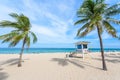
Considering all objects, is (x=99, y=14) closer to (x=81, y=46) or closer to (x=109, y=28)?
(x=109, y=28)

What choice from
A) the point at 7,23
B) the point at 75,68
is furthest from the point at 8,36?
the point at 75,68

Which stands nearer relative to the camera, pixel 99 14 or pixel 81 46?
pixel 99 14

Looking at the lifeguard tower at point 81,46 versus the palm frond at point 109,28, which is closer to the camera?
the palm frond at point 109,28

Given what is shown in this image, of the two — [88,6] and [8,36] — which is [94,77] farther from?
[8,36]

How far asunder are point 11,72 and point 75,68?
22.9 feet

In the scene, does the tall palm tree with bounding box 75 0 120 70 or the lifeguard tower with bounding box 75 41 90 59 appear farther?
the lifeguard tower with bounding box 75 41 90 59

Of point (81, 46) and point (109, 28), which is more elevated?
point (109, 28)

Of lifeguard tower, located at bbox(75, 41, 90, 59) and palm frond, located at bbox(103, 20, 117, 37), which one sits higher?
palm frond, located at bbox(103, 20, 117, 37)

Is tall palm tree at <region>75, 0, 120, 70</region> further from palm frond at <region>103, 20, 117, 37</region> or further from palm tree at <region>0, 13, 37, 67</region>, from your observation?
palm tree at <region>0, 13, 37, 67</region>

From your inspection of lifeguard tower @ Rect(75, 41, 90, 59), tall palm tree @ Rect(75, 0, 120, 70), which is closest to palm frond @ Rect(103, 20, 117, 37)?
tall palm tree @ Rect(75, 0, 120, 70)

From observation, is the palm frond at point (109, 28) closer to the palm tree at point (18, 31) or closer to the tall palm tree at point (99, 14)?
the tall palm tree at point (99, 14)

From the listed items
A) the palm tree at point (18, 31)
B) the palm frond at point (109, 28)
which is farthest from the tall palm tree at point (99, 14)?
the palm tree at point (18, 31)

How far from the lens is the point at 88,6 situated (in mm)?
15820

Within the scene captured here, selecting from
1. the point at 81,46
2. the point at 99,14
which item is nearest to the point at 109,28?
the point at 99,14
